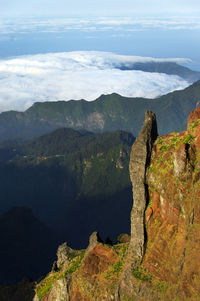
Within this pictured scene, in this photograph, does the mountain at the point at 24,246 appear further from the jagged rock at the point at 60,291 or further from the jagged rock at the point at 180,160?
the jagged rock at the point at 180,160

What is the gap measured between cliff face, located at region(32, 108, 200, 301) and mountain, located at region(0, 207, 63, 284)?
81803 millimetres

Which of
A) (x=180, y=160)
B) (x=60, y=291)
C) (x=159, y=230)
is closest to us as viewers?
(x=180, y=160)

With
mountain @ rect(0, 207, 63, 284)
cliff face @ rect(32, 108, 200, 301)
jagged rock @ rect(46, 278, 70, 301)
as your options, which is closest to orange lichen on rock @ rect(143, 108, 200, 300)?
cliff face @ rect(32, 108, 200, 301)

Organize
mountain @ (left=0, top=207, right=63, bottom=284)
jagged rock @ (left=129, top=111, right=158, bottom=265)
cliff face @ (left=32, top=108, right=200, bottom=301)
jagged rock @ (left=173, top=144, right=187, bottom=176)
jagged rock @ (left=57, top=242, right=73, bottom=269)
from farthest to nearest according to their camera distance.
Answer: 1. mountain @ (left=0, top=207, right=63, bottom=284)
2. jagged rock @ (left=57, top=242, right=73, bottom=269)
3. jagged rock @ (left=129, top=111, right=158, bottom=265)
4. cliff face @ (left=32, top=108, right=200, bottom=301)
5. jagged rock @ (left=173, top=144, right=187, bottom=176)

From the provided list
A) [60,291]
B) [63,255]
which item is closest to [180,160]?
[60,291]

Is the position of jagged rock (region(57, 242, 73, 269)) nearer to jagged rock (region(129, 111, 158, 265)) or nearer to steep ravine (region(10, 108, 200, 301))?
steep ravine (region(10, 108, 200, 301))

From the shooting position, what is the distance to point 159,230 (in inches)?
2042

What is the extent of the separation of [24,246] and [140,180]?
11399cm

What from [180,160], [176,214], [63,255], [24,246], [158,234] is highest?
[180,160]

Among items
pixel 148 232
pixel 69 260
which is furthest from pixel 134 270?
pixel 69 260

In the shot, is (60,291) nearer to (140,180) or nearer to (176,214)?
(140,180)

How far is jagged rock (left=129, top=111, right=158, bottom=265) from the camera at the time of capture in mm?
52844

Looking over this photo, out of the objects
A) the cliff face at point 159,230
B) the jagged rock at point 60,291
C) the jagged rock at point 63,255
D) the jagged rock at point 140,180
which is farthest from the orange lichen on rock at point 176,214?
the jagged rock at point 63,255

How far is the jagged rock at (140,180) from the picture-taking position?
52.8 metres
